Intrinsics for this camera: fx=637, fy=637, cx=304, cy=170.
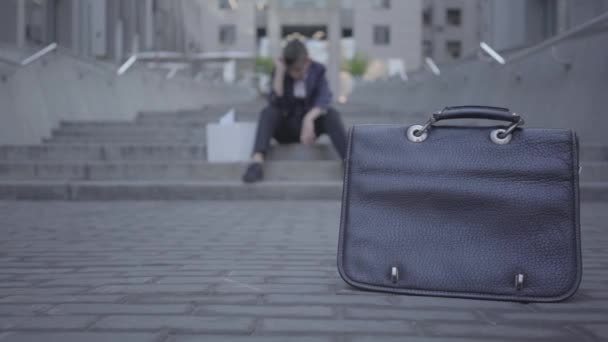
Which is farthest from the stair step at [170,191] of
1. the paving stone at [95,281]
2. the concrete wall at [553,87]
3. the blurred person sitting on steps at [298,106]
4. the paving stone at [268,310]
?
the paving stone at [268,310]

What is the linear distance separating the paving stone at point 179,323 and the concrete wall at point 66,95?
6.58m

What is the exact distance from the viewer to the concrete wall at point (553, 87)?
23.4ft

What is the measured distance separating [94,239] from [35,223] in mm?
993

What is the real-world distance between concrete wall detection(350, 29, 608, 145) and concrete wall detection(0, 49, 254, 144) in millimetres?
6191

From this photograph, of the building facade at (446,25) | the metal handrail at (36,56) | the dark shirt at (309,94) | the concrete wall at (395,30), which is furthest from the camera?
the building facade at (446,25)

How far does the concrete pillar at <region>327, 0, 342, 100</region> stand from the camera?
146 feet

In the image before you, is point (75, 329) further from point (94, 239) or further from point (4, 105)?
point (4, 105)

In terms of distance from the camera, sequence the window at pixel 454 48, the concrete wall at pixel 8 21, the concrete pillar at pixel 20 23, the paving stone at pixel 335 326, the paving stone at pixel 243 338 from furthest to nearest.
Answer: the window at pixel 454 48 → the concrete pillar at pixel 20 23 → the concrete wall at pixel 8 21 → the paving stone at pixel 335 326 → the paving stone at pixel 243 338

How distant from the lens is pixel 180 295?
253 cm

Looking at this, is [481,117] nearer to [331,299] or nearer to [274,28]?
[331,299]

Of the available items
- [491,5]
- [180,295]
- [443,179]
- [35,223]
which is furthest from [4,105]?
[491,5]

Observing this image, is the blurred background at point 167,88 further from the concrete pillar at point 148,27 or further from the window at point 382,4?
the window at point 382,4

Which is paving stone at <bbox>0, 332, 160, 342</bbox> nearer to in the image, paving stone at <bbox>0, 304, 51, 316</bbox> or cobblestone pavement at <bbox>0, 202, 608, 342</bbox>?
cobblestone pavement at <bbox>0, 202, 608, 342</bbox>

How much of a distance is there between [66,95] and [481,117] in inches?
341
